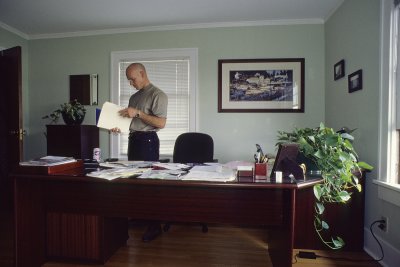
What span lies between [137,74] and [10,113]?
1893 millimetres

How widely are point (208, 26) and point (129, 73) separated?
1.50 m

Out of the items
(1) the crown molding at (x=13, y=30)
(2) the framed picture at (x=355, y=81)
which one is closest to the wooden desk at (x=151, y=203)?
(2) the framed picture at (x=355, y=81)

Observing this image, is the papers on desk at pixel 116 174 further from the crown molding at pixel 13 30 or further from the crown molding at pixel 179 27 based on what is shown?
the crown molding at pixel 13 30

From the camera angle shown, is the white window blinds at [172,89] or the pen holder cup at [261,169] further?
the white window blinds at [172,89]

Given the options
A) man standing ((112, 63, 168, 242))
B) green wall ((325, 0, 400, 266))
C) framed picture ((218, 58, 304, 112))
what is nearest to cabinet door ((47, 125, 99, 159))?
man standing ((112, 63, 168, 242))

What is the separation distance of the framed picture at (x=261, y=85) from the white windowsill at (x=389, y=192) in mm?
1502

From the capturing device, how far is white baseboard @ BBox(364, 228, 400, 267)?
1.78 metres

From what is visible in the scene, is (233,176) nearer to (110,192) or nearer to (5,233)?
(110,192)

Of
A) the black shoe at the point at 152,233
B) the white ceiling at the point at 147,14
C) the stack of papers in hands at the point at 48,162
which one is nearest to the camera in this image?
the stack of papers in hands at the point at 48,162

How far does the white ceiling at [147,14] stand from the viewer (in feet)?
9.20

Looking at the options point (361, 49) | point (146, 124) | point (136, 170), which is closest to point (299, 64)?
point (361, 49)

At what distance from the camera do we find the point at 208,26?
3355 millimetres

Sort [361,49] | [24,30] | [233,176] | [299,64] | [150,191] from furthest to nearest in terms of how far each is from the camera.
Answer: [24,30] → [299,64] → [361,49] → [150,191] → [233,176]

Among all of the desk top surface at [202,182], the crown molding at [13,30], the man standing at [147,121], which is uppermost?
the crown molding at [13,30]
